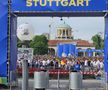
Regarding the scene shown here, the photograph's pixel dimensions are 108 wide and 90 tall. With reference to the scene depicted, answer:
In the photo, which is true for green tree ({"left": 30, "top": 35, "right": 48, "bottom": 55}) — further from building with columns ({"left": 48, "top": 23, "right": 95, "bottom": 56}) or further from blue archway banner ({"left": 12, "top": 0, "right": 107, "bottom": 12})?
blue archway banner ({"left": 12, "top": 0, "right": 107, "bottom": 12})

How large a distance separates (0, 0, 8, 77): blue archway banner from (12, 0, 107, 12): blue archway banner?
91cm

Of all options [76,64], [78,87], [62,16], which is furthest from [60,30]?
[78,87]

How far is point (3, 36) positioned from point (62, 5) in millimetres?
3719

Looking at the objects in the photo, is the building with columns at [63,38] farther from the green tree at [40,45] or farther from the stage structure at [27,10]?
the stage structure at [27,10]

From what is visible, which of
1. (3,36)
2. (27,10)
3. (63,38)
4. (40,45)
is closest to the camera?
(27,10)

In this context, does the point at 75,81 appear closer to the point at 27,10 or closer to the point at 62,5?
the point at 62,5

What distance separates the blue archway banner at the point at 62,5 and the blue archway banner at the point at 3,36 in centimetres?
91

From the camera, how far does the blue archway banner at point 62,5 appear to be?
80.4 ft

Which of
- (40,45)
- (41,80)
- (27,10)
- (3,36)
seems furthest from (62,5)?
(40,45)

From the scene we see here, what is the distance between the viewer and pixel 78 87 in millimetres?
14469

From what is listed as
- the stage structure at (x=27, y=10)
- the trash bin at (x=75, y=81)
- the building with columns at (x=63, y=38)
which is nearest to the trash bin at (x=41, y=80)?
the trash bin at (x=75, y=81)

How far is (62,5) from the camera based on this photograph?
24.5 meters

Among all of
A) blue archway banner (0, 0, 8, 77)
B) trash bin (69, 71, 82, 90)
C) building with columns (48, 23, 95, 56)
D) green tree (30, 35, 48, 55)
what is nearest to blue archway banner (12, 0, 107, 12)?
blue archway banner (0, 0, 8, 77)

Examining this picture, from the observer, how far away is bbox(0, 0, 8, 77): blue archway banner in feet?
80.9
